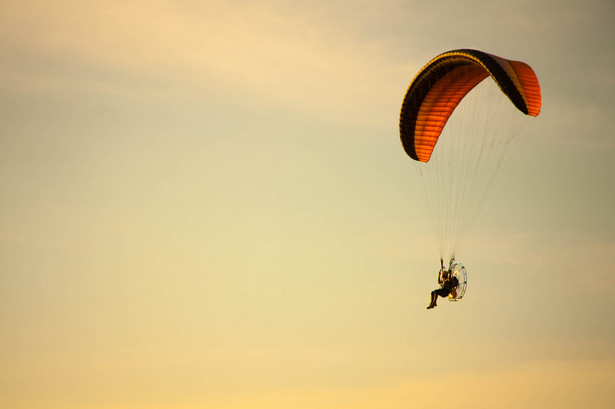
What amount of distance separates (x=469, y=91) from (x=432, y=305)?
10.1 metres

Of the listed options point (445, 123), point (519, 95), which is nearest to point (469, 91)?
point (445, 123)

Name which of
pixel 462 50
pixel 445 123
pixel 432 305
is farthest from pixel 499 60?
pixel 432 305

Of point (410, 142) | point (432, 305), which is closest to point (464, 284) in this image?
point (432, 305)

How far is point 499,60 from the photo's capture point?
61.5m

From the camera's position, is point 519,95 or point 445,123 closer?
point 519,95

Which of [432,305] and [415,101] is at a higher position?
[415,101]

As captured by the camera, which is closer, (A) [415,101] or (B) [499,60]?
(B) [499,60]

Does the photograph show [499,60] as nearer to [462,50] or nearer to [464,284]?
[462,50]

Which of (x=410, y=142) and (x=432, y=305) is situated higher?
(x=410, y=142)

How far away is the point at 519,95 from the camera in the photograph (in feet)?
197

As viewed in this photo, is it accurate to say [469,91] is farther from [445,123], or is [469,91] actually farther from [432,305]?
[432,305]

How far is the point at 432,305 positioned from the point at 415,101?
29.7ft

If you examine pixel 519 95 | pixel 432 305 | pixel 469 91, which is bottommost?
pixel 432 305

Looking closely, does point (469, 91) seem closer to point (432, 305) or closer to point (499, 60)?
point (499, 60)
